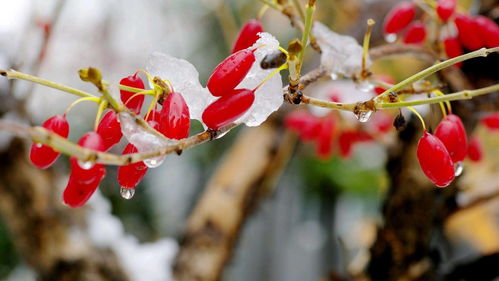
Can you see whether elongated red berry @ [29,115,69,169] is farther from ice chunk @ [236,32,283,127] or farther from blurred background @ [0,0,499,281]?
blurred background @ [0,0,499,281]

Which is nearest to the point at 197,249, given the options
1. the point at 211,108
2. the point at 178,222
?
the point at 211,108

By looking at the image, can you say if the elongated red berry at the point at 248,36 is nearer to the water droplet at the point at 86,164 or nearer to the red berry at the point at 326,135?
the water droplet at the point at 86,164

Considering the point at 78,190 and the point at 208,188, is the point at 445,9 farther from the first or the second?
the point at 208,188

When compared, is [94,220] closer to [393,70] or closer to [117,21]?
[393,70]

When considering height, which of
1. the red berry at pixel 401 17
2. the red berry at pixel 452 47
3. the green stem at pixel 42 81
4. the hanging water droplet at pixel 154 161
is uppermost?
the green stem at pixel 42 81

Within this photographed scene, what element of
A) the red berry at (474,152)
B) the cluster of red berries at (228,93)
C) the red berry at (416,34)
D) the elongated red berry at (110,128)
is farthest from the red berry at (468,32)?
the elongated red berry at (110,128)

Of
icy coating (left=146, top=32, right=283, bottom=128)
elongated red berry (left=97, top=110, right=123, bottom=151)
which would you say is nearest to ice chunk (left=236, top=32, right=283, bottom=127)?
icy coating (left=146, top=32, right=283, bottom=128)

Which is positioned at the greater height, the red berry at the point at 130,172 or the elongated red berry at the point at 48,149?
the elongated red berry at the point at 48,149
